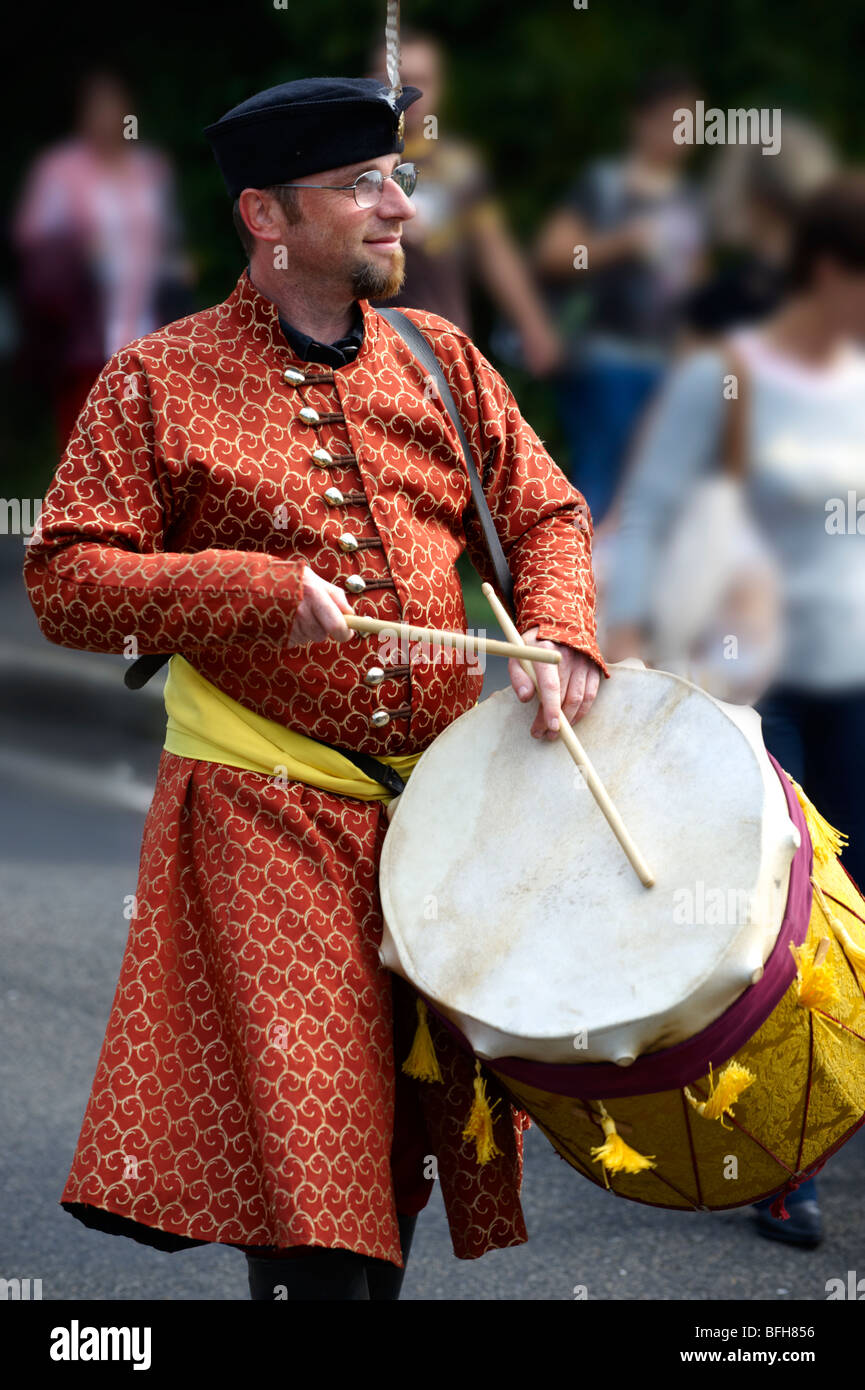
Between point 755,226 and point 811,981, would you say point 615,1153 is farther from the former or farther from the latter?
point 755,226

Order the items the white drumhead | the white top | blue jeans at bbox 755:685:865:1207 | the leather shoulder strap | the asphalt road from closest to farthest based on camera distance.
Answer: the white drumhead, the leather shoulder strap, the white top, the asphalt road, blue jeans at bbox 755:685:865:1207

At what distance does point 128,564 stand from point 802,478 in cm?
129

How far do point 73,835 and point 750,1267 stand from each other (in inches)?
124

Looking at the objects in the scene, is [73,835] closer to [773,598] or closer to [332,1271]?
[773,598]

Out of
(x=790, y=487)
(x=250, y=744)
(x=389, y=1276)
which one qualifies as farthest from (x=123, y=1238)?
(x=790, y=487)

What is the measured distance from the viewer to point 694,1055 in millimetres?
2252

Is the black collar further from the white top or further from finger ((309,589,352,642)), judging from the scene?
the white top

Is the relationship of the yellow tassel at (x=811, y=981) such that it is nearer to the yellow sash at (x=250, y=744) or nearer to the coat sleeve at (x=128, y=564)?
the yellow sash at (x=250, y=744)

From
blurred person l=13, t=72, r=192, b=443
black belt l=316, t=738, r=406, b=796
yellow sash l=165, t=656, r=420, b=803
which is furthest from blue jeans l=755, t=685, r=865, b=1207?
blurred person l=13, t=72, r=192, b=443

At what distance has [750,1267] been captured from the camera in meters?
3.35

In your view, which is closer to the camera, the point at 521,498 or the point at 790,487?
the point at 521,498

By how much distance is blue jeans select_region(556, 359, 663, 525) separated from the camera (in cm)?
486

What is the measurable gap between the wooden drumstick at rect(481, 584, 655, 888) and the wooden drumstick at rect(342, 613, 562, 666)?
0.02 m
